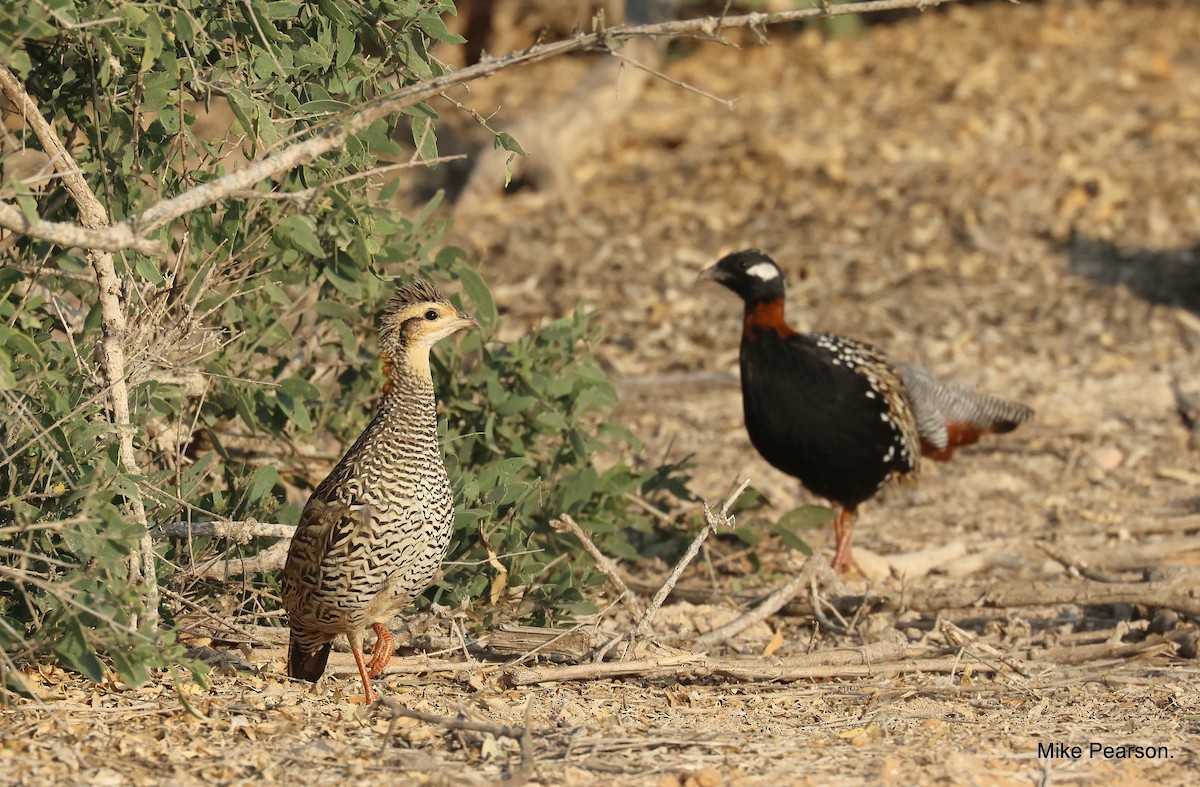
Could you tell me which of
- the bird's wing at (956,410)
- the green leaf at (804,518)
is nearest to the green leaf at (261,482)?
the green leaf at (804,518)

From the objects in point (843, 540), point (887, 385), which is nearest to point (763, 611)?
point (843, 540)

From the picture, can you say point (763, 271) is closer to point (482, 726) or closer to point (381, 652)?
point (381, 652)

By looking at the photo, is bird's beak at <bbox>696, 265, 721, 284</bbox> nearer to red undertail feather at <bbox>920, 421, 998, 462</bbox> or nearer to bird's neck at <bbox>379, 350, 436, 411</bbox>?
red undertail feather at <bbox>920, 421, 998, 462</bbox>

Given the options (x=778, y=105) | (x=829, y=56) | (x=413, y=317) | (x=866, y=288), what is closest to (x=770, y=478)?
(x=866, y=288)

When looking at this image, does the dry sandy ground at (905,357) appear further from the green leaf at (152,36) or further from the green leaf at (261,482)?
the green leaf at (152,36)

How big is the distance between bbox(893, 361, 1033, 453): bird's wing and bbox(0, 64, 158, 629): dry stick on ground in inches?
177

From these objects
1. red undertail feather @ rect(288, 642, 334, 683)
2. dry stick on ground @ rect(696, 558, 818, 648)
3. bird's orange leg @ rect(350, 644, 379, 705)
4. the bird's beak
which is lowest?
dry stick on ground @ rect(696, 558, 818, 648)

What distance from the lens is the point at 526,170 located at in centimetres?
1174

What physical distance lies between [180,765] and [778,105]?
31.6ft

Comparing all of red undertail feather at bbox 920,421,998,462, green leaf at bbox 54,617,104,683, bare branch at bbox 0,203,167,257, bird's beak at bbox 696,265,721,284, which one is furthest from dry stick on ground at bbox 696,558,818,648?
bare branch at bbox 0,203,167,257

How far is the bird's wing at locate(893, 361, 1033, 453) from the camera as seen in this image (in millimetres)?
7824

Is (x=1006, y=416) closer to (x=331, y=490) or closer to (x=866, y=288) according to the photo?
(x=866, y=288)

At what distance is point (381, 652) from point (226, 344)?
132cm

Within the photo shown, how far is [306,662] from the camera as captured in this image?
509 cm
